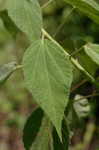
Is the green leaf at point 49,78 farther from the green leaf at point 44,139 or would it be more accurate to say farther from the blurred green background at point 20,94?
the blurred green background at point 20,94

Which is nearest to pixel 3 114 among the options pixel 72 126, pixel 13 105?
pixel 13 105

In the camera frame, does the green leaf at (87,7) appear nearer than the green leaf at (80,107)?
Yes

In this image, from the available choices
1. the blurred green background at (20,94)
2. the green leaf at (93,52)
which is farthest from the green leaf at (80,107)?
the blurred green background at (20,94)

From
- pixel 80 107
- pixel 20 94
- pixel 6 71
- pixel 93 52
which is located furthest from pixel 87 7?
pixel 20 94

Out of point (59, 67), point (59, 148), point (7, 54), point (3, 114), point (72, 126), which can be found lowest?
point (3, 114)

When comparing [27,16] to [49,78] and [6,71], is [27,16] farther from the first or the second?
[6,71]

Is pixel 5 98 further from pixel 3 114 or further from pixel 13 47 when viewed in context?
pixel 13 47
